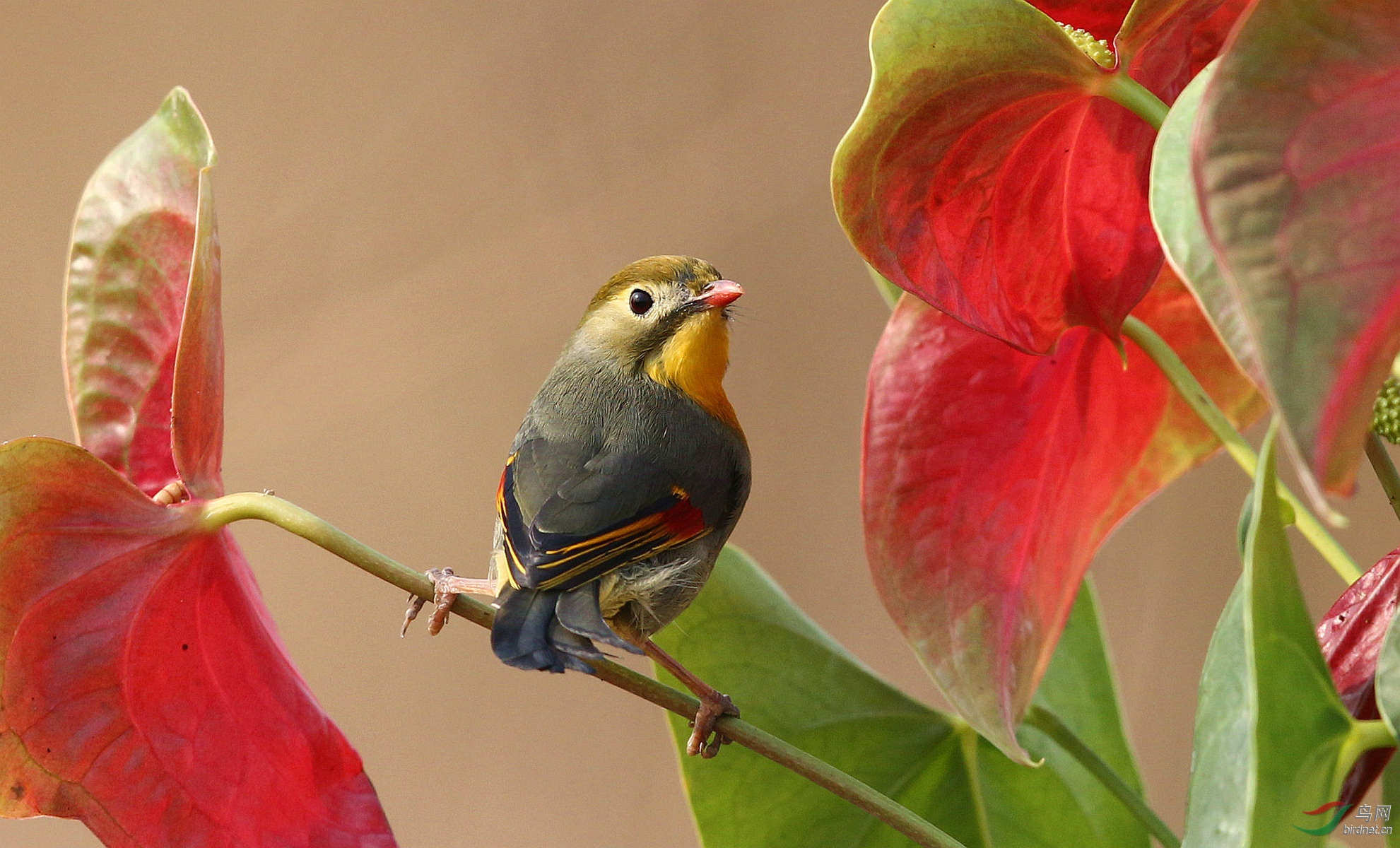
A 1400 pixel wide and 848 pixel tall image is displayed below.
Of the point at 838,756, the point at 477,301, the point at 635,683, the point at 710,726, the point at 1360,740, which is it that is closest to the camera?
the point at 1360,740

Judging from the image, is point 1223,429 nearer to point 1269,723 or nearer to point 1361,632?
point 1361,632

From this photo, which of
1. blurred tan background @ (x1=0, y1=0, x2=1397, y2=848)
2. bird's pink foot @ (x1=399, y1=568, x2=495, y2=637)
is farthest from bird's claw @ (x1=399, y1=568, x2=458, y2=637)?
blurred tan background @ (x1=0, y1=0, x2=1397, y2=848)

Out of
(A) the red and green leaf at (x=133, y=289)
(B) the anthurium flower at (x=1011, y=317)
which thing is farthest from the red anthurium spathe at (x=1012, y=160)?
(A) the red and green leaf at (x=133, y=289)

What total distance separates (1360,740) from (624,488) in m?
0.40

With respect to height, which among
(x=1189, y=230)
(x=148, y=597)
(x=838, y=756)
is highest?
(x=1189, y=230)

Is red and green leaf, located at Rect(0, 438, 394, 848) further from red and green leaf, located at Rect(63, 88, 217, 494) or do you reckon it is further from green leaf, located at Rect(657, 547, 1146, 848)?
green leaf, located at Rect(657, 547, 1146, 848)

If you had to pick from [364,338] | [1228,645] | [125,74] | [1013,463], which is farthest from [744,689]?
[125,74]

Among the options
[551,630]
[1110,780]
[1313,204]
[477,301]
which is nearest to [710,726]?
[551,630]

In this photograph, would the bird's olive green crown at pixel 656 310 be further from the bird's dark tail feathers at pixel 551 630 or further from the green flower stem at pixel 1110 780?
the green flower stem at pixel 1110 780

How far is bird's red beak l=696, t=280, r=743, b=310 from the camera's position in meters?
0.81

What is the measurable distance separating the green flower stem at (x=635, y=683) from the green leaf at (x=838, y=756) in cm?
17

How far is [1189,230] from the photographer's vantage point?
368 mm

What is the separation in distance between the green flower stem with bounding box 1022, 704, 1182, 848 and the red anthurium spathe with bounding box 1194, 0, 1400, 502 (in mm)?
349

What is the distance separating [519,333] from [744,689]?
135 centimetres
